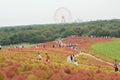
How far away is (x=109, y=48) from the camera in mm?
72938

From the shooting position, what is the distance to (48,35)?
14662cm

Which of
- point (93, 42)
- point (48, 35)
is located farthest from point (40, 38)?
point (93, 42)

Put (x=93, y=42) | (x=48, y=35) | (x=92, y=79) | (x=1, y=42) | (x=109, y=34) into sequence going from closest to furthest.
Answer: (x=92, y=79) → (x=93, y=42) → (x=109, y=34) → (x=1, y=42) → (x=48, y=35)

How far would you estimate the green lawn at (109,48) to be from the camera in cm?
6474

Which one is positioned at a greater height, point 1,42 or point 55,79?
point 55,79

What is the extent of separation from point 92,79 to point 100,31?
369ft

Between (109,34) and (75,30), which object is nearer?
(109,34)

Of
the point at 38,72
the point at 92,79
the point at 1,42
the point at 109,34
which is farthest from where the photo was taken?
the point at 1,42

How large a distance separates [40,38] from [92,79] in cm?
12071

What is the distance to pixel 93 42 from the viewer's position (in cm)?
7962

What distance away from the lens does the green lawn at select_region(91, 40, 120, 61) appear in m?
64.7

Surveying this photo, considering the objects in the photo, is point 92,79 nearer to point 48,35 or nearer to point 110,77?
point 110,77

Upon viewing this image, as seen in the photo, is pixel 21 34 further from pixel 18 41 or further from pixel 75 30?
pixel 75 30

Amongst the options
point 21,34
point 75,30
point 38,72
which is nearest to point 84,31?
point 75,30
